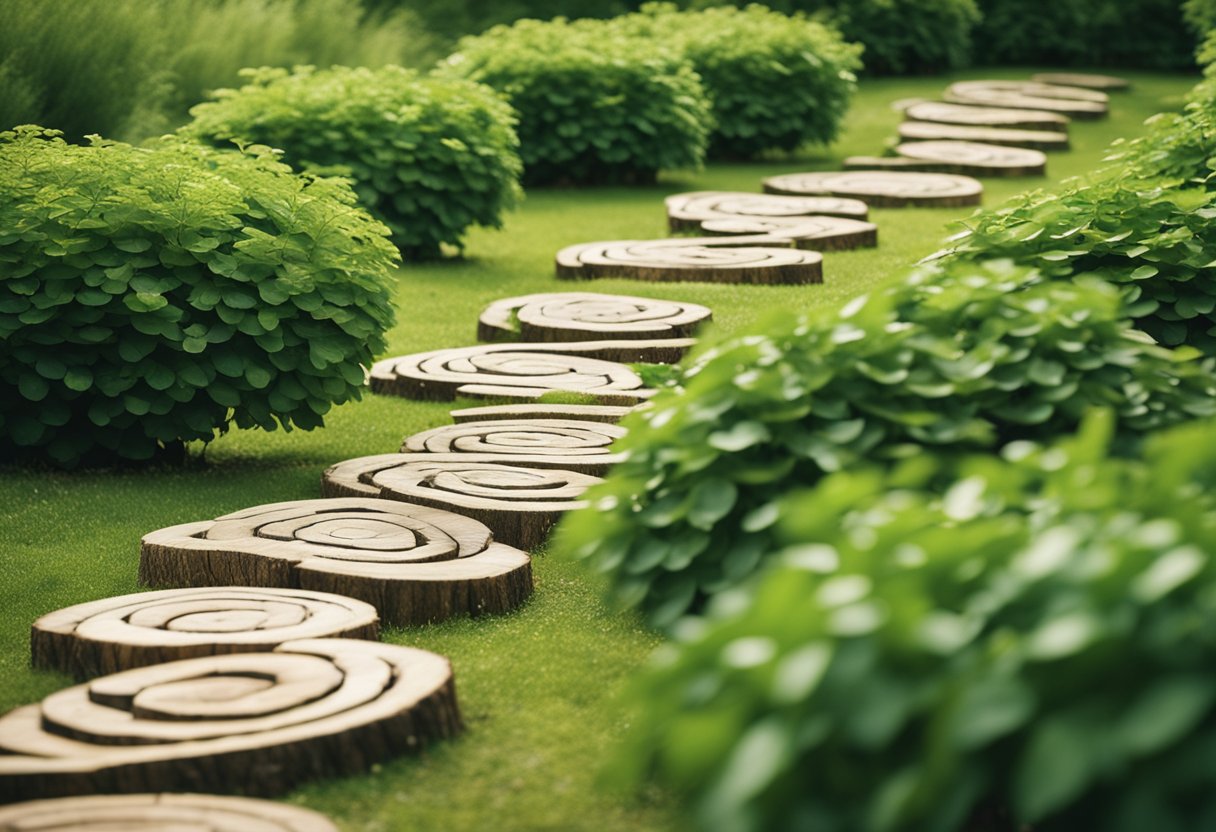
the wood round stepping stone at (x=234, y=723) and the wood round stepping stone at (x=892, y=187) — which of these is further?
the wood round stepping stone at (x=892, y=187)

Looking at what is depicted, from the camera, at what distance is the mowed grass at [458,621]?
3320mm

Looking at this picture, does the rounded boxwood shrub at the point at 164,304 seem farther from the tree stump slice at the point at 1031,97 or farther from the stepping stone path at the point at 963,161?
the tree stump slice at the point at 1031,97

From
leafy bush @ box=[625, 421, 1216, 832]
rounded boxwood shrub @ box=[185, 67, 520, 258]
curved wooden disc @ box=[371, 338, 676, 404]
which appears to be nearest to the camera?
leafy bush @ box=[625, 421, 1216, 832]

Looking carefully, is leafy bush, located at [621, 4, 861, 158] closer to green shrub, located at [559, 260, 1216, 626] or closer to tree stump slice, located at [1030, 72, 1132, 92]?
tree stump slice, located at [1030, 72, 1132, 92]

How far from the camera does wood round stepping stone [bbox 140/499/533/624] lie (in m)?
4.38

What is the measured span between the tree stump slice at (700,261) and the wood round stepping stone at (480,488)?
4.04m

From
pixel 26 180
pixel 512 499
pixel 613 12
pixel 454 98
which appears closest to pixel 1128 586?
pixel 512 499

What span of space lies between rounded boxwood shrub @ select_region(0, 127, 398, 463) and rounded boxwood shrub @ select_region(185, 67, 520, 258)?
4.13 metres

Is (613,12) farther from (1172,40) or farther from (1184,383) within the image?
(1184,383)

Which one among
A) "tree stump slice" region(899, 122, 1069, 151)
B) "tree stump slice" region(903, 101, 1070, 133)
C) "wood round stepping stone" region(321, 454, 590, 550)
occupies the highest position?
→ "tree stump slice" region(903, 101, 1070, 133)

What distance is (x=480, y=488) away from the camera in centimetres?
526

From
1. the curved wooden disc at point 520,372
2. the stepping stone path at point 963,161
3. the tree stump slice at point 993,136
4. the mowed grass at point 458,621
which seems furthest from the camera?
the tree stump slice at point 993,136

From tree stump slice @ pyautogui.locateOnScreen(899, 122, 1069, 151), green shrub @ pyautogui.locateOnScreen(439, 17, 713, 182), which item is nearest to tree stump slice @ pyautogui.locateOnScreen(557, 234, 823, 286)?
green shrub @ pyautogui.locateOnScreen(439, 17, 713, 182)

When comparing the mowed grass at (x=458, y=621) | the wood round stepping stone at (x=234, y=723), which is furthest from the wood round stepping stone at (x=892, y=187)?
the wood round stepping stone at (x=234, y=723)
